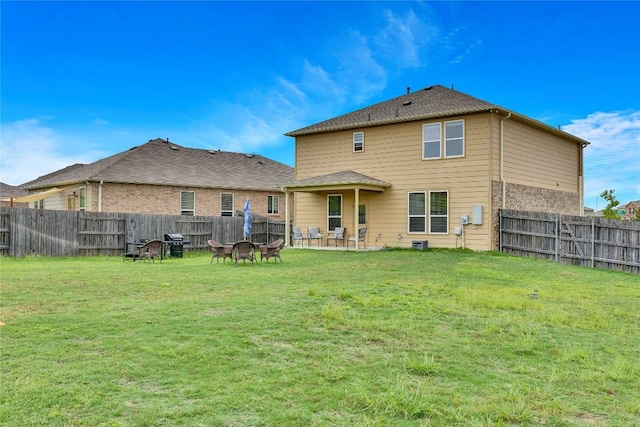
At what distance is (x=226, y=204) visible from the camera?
98.8 ft

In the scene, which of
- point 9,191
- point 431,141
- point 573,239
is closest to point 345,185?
point 431,141

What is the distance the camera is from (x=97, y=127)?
29875mm

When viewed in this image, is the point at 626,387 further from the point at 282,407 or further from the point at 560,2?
the point at 560,2

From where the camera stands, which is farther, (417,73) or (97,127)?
(97,127)

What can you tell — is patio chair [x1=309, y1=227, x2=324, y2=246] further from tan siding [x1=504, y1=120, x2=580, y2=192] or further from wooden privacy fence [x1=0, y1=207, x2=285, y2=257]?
tan siding [x1=504, y1=120, x2=580, y2=192]

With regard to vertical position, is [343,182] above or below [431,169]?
below

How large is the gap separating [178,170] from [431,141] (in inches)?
631

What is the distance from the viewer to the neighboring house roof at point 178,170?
26.6 m

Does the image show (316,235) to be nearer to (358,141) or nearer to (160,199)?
(358,141)

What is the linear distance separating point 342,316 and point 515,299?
363 centimetres

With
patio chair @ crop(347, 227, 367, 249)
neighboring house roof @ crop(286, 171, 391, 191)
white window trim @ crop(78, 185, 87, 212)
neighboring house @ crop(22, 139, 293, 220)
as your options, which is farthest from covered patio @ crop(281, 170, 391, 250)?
white window trim @ crop(78, 185, 87, 212)

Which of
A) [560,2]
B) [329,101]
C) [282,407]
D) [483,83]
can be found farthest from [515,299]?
[329,101]

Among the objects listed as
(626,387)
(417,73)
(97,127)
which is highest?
(417,73)

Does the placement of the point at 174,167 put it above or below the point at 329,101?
below
